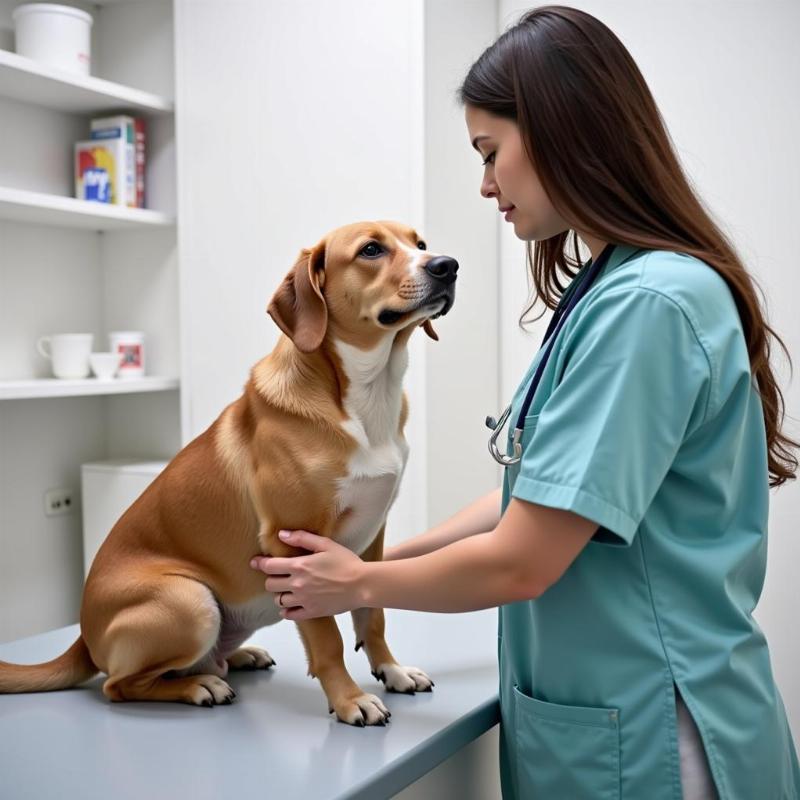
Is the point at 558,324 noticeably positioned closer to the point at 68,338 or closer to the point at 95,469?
the point at 68,338

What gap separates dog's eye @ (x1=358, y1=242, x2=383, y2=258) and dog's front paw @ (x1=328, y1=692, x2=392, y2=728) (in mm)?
585

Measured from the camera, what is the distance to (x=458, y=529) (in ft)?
4.54

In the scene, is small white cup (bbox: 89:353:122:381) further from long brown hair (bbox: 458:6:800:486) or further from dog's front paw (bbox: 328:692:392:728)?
long brown hair (bbox: 458:6:800:486)

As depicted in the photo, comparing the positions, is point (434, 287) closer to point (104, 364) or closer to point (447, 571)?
point (447, 571)

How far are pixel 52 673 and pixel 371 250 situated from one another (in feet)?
2.42

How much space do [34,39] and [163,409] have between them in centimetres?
119

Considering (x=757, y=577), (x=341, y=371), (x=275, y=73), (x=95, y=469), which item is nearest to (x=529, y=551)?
(x=757, y=577)

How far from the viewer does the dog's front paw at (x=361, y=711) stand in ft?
3.67

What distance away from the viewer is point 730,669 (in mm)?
948

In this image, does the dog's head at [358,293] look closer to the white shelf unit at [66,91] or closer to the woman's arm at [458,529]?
the woman's arm at [458,529]

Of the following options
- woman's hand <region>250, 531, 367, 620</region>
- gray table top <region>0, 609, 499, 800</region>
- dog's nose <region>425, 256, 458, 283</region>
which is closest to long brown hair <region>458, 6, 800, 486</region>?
dog's nose <region>425, 256, 458, 283</region>

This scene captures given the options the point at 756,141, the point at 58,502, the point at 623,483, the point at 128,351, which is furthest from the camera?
the point at 58,502

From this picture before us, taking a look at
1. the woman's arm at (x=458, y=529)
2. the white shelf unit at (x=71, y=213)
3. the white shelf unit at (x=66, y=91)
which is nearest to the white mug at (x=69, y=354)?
the white shelf unit at (x=71, y=213)

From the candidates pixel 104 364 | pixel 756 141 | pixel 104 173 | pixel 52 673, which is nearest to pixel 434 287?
pixel 52 673
